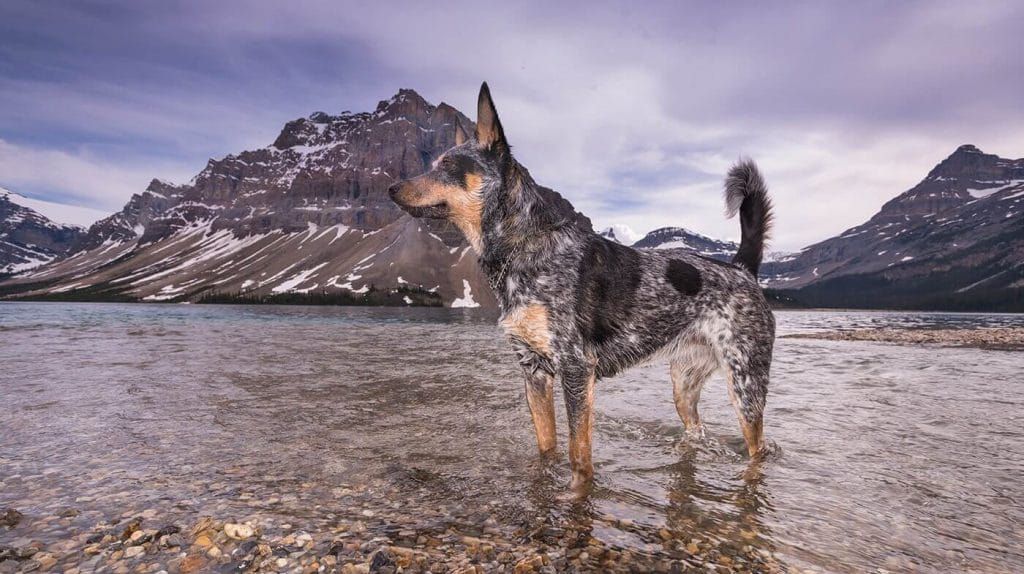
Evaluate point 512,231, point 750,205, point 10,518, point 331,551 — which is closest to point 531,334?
point 512,231

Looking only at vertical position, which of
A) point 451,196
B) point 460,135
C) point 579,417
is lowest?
point 579,417

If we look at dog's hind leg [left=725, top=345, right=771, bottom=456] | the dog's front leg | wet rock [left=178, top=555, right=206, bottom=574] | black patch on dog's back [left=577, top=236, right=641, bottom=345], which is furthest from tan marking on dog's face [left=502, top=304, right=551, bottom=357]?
wet rock [left=178, top=555, right=206, bottom=574]

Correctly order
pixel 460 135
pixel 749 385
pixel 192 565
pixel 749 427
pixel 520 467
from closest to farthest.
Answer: pixel 192 565 → pixel 520 467 → pixel 749 385 → pixel 749 427 → pixel 460 135

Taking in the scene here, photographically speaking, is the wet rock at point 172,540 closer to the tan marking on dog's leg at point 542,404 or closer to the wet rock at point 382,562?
the wet rock at point 382,562

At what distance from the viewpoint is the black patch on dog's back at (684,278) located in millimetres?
6855

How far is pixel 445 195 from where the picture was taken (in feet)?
20.6

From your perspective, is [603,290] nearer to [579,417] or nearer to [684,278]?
[684,278]

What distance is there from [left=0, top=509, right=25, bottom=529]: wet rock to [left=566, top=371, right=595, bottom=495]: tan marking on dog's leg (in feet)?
18.8

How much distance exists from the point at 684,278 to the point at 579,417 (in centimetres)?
273

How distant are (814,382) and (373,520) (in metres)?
16.2

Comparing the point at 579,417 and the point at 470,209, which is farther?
the point at 470,209

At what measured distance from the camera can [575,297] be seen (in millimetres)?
5980

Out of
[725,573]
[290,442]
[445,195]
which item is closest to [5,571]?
[290,442]

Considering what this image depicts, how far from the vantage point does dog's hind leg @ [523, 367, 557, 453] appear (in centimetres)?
615
